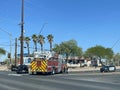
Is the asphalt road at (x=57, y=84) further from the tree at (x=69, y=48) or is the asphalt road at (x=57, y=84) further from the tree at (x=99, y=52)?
the tree at (x=99, y=52)

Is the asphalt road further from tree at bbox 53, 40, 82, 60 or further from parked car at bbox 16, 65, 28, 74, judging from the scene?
tree at bbox 53, 40, 82, 60

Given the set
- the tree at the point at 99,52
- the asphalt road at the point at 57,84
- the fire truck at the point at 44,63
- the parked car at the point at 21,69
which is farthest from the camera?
the tree at the point at 99,52

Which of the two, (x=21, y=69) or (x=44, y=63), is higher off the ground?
(x=44, y=63)

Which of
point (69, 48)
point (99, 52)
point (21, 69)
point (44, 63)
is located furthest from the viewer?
point (99, 52)

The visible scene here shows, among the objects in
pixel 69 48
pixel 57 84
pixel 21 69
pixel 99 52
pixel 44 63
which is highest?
pixel 69 48

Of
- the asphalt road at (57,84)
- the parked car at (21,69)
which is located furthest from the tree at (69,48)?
the asphalt road at (57,84)

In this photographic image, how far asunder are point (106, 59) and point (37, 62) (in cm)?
10409

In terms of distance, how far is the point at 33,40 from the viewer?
439 ft

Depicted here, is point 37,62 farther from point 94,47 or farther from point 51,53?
point 94,47

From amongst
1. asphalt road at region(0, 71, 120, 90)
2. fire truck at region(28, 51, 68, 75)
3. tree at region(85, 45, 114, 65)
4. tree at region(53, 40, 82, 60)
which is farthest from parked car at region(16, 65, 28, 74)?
tree at region(85, 45, 114, 65)

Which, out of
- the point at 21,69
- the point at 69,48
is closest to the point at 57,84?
the point at 21,69

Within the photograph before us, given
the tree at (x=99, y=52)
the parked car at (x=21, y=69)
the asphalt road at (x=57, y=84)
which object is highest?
the tree at (x=99, y=52)

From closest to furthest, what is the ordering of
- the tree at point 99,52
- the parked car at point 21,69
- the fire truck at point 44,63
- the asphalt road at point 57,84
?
the asphalt road at point 57,84 → the fire truck at point 44,63 → the parked car at point 21,69 → the tree at point 99,52

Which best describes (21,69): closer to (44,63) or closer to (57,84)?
(44,63)
